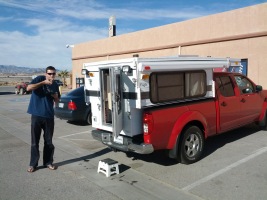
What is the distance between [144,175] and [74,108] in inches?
211

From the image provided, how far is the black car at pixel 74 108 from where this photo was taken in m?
10.1

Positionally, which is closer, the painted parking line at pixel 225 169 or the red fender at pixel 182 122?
the painted parking line at pixel 225 169

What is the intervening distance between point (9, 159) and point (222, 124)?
4774 mm

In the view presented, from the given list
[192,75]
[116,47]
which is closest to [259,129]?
[192,75]

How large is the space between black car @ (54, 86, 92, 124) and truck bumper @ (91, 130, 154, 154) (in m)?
3.94

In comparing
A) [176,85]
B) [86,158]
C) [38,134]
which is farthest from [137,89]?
[86,158]

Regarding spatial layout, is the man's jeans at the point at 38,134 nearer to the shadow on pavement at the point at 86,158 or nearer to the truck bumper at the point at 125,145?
the shadow on pavement at the point at 86,158

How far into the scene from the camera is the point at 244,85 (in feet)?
24.8

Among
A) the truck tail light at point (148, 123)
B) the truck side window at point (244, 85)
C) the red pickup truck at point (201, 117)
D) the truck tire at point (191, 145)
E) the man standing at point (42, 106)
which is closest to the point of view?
the truck tail light at point (148, 123)

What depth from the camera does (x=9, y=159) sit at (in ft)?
21.3

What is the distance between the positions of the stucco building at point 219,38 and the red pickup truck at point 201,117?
15.1 ft

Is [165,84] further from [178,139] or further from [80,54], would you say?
[80,54]

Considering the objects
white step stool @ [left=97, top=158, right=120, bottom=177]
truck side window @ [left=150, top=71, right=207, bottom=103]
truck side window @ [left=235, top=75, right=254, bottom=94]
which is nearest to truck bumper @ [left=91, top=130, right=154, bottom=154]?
white step stool @ [left=97, top=158, right=120, bottom=177]

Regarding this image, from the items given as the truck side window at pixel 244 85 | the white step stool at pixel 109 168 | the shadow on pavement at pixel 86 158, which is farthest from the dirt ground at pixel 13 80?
the white step stool at pixel 109 168
